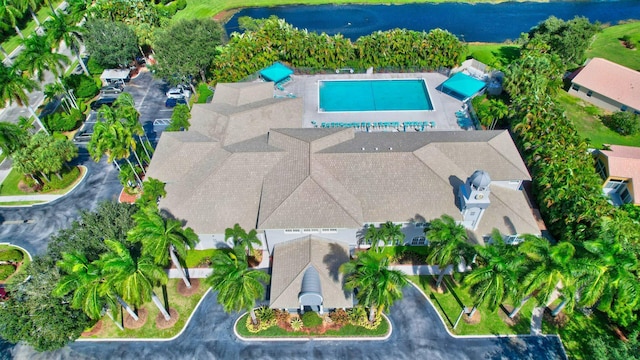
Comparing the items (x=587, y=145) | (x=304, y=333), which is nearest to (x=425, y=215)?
(x=304, y=333)

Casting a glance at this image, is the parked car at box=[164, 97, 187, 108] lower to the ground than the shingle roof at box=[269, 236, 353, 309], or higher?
lower

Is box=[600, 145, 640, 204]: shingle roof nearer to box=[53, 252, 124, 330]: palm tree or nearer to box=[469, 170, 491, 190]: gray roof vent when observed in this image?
box=[469, 170, 491, 190]: gray roof vent

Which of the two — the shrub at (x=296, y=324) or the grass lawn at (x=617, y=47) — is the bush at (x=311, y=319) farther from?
the grass lawn at (x=617, y=47)

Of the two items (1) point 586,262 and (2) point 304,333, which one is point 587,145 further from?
(2) point 304,333

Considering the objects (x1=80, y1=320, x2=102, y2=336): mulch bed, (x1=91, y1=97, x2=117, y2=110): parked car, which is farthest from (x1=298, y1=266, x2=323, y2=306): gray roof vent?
(x1=91, y1=97, x2=117, y2=110): parked car

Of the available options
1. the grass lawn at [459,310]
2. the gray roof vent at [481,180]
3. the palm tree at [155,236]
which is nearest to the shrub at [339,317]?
the grass lawn at [459,310]

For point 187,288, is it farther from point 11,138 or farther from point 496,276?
point 11,138

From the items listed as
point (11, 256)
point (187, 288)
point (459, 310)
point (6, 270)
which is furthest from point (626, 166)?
point (11, 256)
